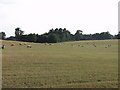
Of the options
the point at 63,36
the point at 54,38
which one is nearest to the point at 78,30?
the point at 63,36

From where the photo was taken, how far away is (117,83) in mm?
10531

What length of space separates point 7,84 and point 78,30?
531 ft

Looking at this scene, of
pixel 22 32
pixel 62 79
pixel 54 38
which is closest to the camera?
pixel 62 79

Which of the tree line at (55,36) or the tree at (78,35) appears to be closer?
the tree line at (55,36)

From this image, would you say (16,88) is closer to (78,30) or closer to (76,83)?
(76,83)

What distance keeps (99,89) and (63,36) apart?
125 m

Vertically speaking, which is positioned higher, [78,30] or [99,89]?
[78,30]

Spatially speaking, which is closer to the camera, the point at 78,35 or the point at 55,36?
the point at 55,36

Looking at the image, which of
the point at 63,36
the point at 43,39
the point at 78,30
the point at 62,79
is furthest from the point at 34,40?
the point at 62,79

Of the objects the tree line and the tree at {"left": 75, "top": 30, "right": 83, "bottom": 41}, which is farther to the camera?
the tree at {"left": 75, "top": 30, "right": 83, "bottom": 41}

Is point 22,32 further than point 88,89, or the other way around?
point 22,32

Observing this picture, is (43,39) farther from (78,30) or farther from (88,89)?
(88,89)

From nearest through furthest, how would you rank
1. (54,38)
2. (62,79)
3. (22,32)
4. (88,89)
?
1. (88,89)
2. (62,79)
3. (54,38)
4. (22,32)

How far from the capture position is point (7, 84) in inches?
406
